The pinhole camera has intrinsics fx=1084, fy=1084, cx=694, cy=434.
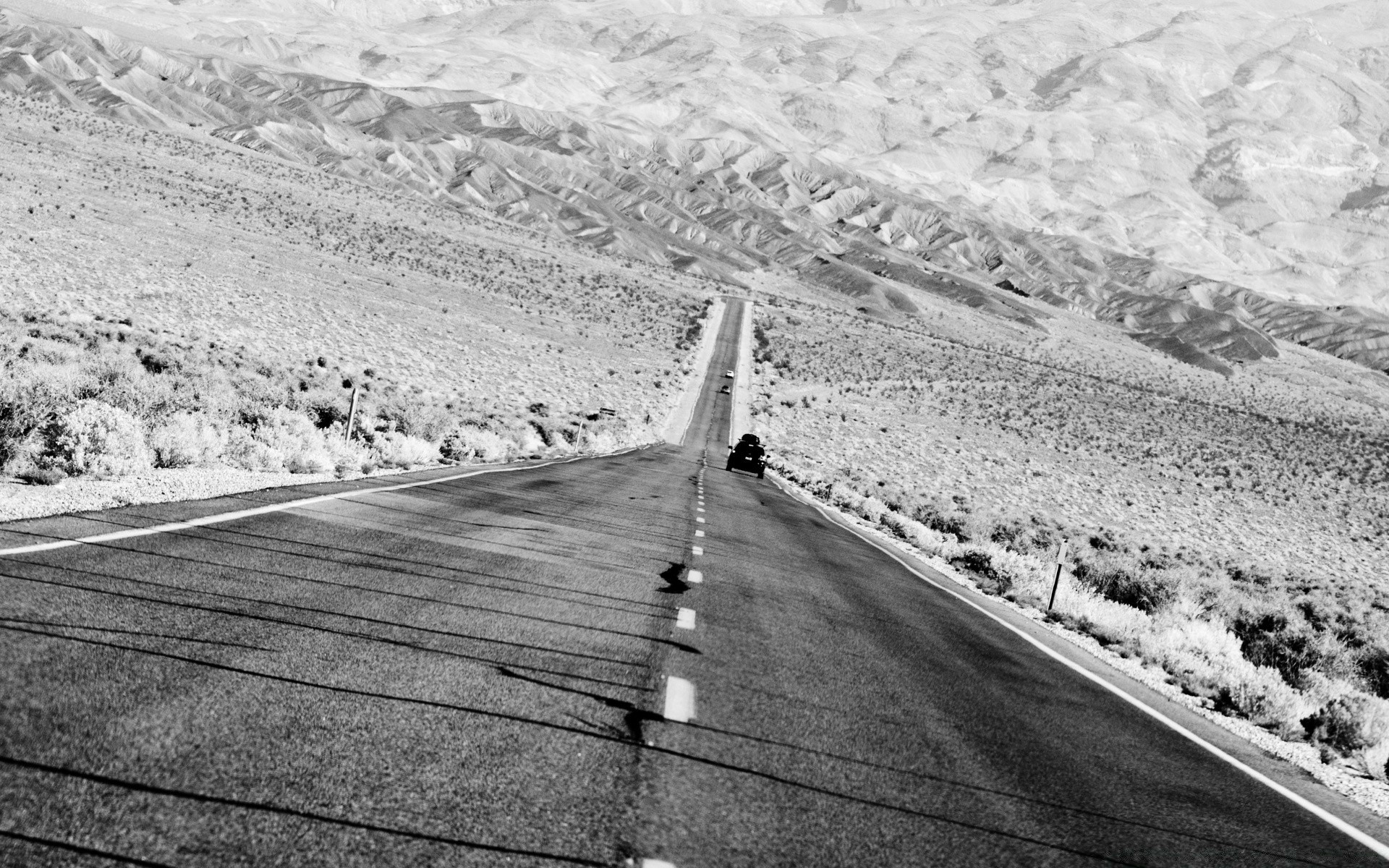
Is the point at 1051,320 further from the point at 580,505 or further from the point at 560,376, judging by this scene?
the point at 580,505

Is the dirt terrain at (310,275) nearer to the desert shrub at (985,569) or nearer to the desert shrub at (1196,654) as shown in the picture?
the desert shrub at (985,569)

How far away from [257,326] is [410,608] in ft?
159

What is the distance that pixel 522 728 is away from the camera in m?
5.70

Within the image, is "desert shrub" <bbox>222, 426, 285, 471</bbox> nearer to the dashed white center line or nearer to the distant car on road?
the dashed white center line

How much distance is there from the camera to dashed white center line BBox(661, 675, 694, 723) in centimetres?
649

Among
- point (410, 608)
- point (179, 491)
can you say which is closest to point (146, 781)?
point (410, 608)

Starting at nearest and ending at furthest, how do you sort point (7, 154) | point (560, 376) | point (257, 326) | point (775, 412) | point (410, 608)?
1. point (410, 608)
2. point (257, 326)
3. point (560, 376)
4. point (775, 412)
5. point (7, 154)

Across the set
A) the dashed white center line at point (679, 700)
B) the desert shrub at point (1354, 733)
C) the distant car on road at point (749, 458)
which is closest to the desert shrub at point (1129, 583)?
the desert shrub at point (1354, 733)

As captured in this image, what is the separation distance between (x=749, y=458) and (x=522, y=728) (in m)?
38.3

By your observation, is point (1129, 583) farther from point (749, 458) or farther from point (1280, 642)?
point (749, 458)

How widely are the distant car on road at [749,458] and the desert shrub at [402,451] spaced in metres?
19.7

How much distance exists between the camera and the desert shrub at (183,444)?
14.3 m

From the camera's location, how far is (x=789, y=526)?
901 inches

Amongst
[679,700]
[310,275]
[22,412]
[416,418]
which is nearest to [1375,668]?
[679,700]
